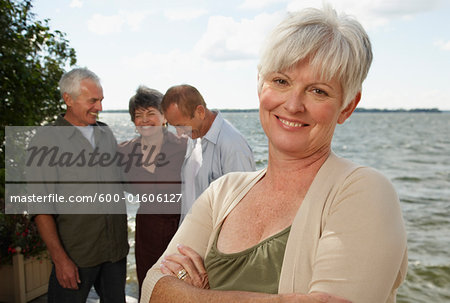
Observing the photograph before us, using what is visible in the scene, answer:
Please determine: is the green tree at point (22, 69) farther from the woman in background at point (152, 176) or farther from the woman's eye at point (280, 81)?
the woman's eye at point (280, 81)

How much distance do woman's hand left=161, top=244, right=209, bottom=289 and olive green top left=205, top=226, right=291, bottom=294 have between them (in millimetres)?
38

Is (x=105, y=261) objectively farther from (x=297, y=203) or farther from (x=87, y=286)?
(x=297, y=203)

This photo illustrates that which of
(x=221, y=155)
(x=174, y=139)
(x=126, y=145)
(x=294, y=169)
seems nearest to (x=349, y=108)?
(x=294, y=169)

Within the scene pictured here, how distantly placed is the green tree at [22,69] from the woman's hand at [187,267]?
326 centimetres

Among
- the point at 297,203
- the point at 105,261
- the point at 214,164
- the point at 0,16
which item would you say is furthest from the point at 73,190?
the point at 0,16

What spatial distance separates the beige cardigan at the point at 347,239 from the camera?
0.96 meters

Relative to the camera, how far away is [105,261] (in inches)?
115

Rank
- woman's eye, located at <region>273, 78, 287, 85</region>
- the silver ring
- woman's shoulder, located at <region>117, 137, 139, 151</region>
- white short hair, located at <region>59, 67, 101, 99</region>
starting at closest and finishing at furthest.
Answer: woman's eye, located at <region>273, 78, 287, 85</region>, the silver ring, white short hair, located at <region>59, 67, 101, 99</region>, woman's shoulder, located at <region>117, 137, 139, 151</region>

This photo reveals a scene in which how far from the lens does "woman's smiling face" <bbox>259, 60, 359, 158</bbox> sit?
3.70 feet

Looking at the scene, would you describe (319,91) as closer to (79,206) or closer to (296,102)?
(296,102)

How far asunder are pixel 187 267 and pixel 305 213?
450 mm

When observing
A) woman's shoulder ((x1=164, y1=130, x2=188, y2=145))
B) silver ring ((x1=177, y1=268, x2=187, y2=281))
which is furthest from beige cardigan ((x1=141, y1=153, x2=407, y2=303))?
woman's shoulder ((x1=164, y1=130, x2=188, y2=145))

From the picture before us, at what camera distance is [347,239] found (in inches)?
39.3

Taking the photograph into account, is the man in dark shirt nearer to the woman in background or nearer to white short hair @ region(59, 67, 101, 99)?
white short hair @ region(59, 67, 101, 99)
